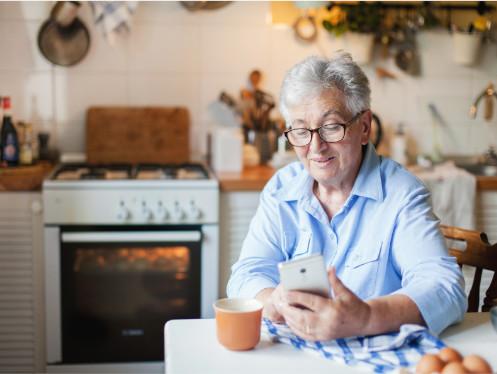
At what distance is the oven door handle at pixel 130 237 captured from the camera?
296 centimetres

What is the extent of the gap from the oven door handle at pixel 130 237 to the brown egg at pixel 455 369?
187cm

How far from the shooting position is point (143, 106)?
352cm

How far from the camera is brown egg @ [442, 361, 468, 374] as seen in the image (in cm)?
121

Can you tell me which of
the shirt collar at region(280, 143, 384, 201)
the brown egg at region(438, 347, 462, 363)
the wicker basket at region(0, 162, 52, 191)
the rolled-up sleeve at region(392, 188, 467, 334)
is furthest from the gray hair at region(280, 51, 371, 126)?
the wicker basket at region(0, 162, 52, 191)

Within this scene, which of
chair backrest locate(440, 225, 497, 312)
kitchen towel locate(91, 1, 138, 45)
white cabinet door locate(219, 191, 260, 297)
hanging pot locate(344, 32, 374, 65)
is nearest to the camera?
chair backrest locate(440, 225, 497, 312)

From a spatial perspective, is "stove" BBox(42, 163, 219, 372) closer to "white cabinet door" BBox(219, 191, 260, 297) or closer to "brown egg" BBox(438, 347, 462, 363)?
"white cabinet door" BBox(219, 191, 260, 297)

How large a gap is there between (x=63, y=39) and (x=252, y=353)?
7.83 feet

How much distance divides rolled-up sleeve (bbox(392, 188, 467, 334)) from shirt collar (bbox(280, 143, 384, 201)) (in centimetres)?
10

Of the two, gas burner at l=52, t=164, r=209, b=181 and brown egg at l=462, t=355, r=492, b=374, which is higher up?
gas burner at l=52, t=164, r=209, b=181

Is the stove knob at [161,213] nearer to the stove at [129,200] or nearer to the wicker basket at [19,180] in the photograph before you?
the stove at [129,200]

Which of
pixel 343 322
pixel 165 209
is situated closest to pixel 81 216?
pixel 165 209

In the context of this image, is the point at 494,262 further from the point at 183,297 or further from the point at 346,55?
the point at 183,297

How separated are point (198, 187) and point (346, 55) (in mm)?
1282

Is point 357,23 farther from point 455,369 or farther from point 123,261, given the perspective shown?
point 455,369
